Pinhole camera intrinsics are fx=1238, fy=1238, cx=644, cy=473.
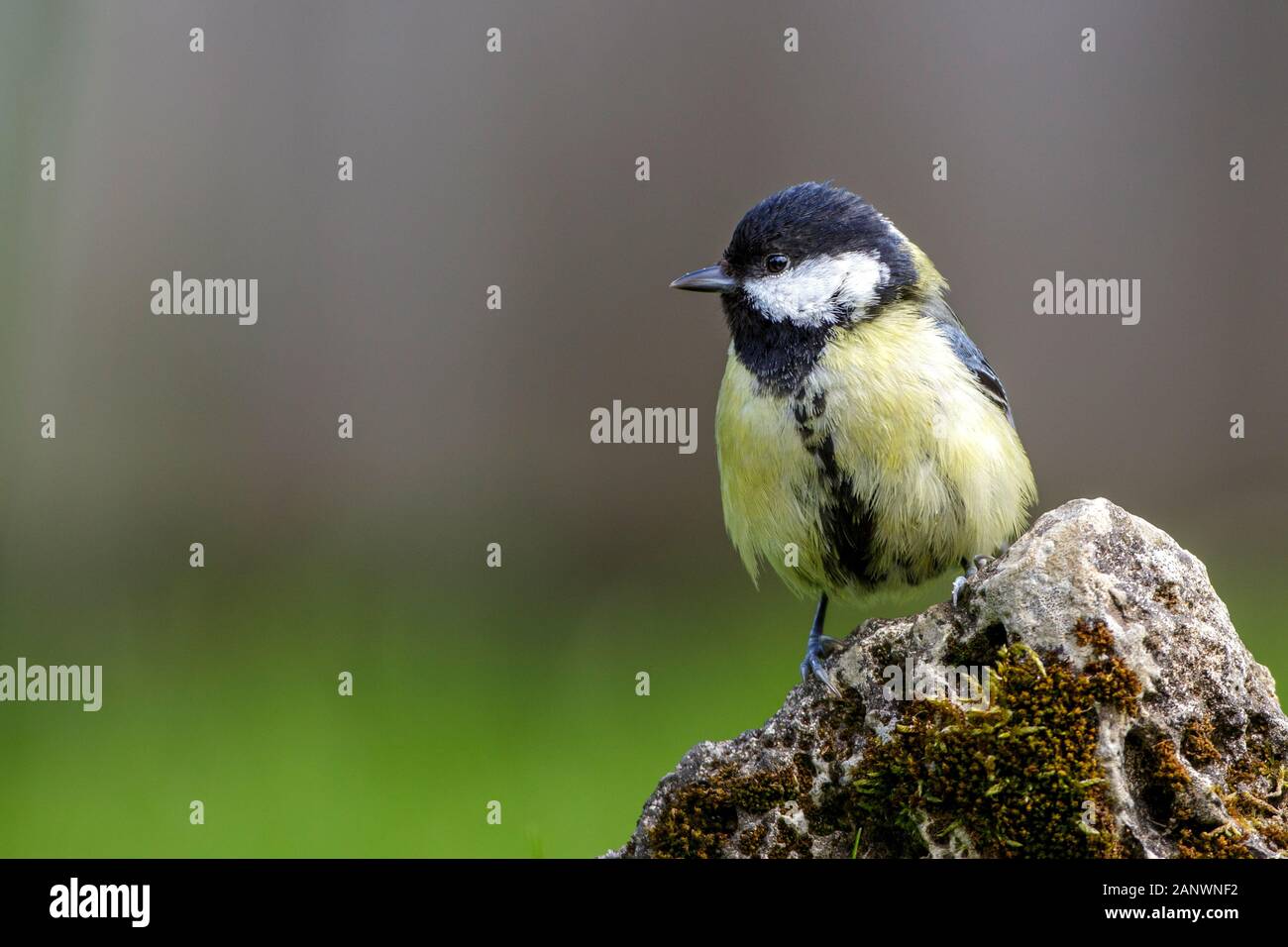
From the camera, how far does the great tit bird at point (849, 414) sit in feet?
11.5

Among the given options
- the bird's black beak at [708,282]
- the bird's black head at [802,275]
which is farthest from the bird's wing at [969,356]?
the bird's black beak at [708,282]

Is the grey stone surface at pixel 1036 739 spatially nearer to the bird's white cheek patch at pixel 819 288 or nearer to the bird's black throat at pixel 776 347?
the bird's black throat at pixel 776 347

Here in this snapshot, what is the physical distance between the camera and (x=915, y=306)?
3783 millimetres

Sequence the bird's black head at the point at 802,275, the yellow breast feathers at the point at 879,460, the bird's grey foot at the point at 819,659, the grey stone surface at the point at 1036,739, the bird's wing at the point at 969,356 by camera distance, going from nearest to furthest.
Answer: the grey stone surface at the point at 1036,739
the bird's grey foot at the point at 819,659
the yellow breast feathers at the point at 879,460
the bird's black head at the point at 802,275
the bird's wing at the point at 969,356

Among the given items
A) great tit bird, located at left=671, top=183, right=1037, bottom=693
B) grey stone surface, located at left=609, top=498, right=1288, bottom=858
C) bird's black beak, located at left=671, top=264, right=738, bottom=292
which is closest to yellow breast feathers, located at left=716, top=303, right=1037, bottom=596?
great tit bird, located at left=671, top=183, right=1037, bottom=693

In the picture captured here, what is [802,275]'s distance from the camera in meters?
3.71

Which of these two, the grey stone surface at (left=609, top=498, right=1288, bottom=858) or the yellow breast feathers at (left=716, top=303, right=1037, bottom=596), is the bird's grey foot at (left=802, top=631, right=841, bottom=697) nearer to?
the grey stone surface at (left=609, top=498, right=1288, bottom=858)

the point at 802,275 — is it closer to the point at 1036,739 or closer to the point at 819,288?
the point at 819,288

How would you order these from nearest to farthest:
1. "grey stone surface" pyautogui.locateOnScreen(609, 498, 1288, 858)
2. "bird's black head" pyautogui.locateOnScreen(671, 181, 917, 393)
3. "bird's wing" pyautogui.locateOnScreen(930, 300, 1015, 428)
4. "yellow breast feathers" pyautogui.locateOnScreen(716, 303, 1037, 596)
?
"grey stone surface" pyautogui.locateOnScreen(609, 498, 1288, 858) → "yellow breast feathers" pyautogui.locateOnScreen(716, 303, 1037, 596) → "bird's black head" pyautogui.locateOnScreen(671, 181, 917, 393) → "bird's wing" pyautogui.locateOnScreen(930, 300, 1015, 428)

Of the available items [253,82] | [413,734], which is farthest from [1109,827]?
[253,82]

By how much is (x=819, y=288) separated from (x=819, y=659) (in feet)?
3.88

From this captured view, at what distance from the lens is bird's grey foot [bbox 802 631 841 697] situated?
2.89 metres

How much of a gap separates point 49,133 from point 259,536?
274 centimetres

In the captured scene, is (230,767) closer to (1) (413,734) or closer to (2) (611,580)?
(1) (413,734)
